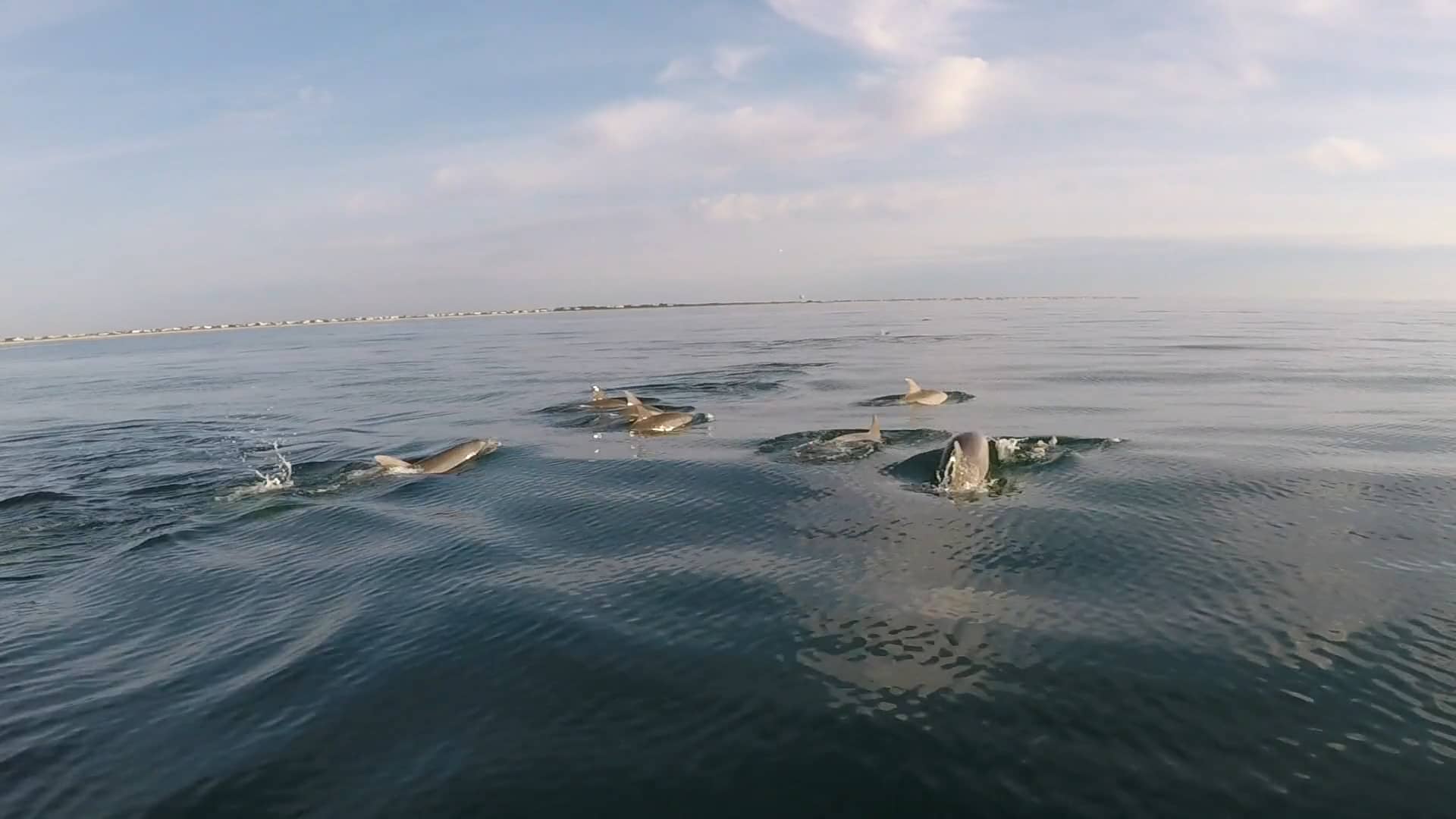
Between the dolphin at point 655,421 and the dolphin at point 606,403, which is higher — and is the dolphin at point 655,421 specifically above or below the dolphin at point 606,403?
below

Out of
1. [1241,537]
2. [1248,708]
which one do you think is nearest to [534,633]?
[1248,708]

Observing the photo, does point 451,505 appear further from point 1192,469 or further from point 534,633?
point 1192,469

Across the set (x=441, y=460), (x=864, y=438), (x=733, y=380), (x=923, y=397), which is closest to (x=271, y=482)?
(x=441, y=460)

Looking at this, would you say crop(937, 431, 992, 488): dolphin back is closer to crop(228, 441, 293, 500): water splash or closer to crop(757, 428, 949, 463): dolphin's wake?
crop(757, 428, 949, 463): dolphin's wake

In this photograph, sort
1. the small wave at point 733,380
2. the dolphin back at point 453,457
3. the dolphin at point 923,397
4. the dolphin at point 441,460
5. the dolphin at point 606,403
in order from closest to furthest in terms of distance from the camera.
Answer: the dolphin at point 441,460
the dolphin back at point 453,457
the dolphin at point 923,397
the dolphin at point 606,403
the small wave at point 733,380

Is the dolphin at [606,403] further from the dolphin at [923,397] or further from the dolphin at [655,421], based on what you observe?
the dolphin at [923,397]

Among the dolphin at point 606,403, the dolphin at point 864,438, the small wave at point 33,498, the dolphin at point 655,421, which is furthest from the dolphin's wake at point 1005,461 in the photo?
the small wave at point 33,498

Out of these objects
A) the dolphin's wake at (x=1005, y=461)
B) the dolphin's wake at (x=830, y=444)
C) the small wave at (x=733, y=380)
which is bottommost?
the dolphin's wake at (x=1005, y=461)
